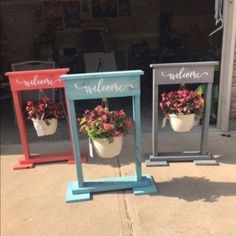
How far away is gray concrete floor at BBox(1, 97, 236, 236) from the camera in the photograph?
272 cm

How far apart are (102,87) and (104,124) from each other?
1.02ft

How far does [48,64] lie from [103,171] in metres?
2.18

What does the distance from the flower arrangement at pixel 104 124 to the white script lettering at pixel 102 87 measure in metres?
0.22

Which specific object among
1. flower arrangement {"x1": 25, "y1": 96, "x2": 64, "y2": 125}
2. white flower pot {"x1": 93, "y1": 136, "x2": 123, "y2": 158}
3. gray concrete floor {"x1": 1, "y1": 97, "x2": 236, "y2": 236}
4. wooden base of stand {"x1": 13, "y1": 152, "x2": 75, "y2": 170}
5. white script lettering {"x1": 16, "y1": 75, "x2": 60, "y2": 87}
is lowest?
gray concrete floor {"x1": 1, "y1": 97, "x2": 236, "y2": 236}

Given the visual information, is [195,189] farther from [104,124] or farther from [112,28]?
[112,28]

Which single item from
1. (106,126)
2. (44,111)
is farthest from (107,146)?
(44,111)

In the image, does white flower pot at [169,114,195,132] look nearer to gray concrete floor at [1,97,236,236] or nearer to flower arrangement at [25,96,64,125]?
gray concrete floor at [1,97,236,236]

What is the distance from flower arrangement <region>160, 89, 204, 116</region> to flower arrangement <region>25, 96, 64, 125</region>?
1120mm

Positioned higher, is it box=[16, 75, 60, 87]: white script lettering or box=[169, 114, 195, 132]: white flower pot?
box=[16, 75, 60, 87]: white script lettering

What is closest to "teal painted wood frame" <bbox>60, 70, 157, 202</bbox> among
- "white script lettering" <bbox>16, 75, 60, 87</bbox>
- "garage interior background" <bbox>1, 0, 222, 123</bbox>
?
"white script lettering" <bbox>16, 75, 60, 87</bbox>

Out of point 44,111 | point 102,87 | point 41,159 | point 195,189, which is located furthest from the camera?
point 41,159

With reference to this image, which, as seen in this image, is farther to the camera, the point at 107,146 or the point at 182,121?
the point at 182,121

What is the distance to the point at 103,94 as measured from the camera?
116 inches

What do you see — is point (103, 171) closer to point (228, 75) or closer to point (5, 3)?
point (228, 75)
